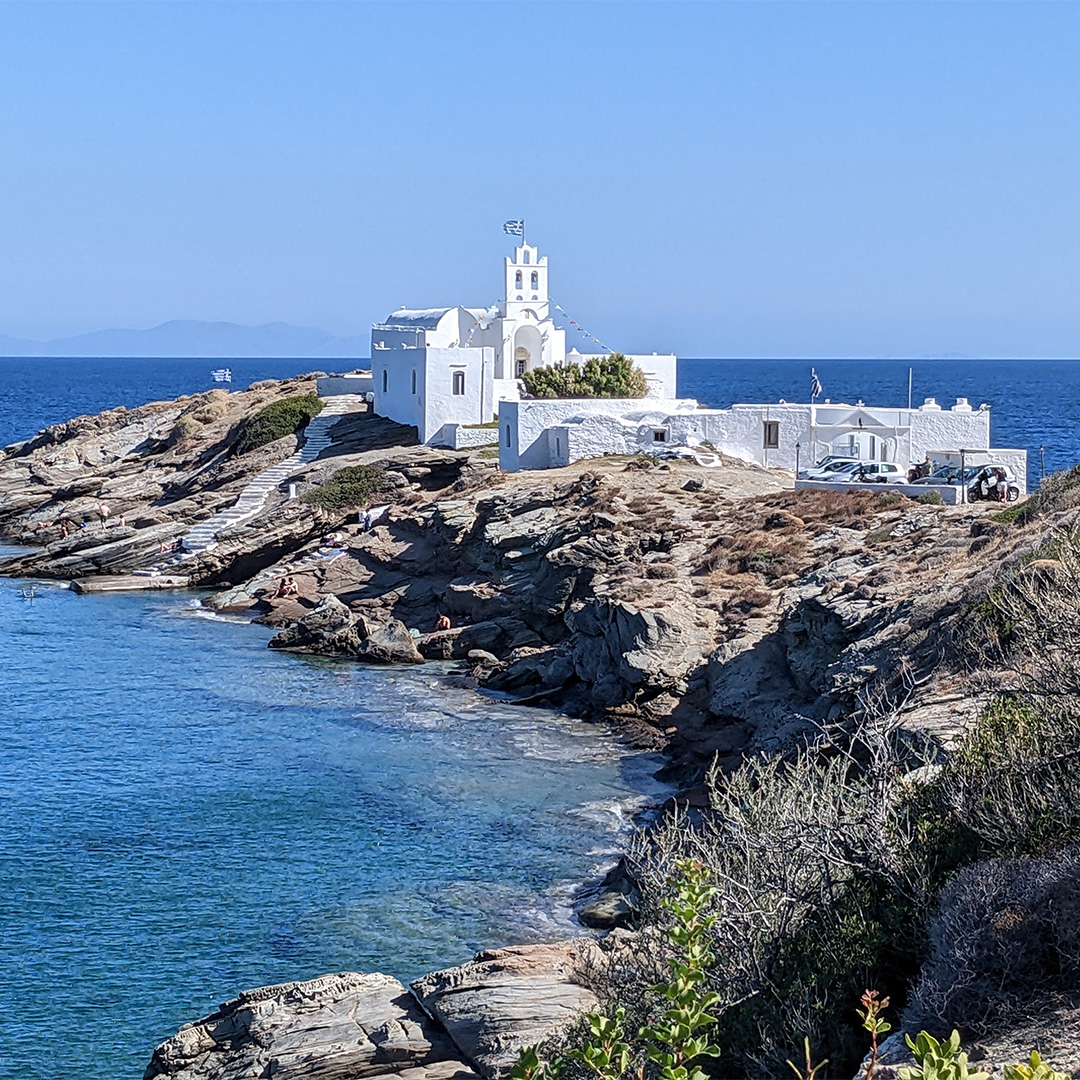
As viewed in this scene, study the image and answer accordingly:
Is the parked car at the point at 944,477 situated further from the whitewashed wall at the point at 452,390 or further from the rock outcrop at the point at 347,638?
the whitewashed wall at the point at 452,390

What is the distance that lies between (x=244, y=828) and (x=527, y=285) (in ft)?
143

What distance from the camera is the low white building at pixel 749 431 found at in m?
46.6

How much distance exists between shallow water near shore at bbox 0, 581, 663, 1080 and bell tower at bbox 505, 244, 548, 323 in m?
29.5

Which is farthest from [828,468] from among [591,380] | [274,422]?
[274,422]

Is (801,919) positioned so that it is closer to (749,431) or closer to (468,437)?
(749,431)

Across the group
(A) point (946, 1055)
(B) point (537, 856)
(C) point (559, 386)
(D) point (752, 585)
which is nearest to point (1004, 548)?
(D) point (752, 585)

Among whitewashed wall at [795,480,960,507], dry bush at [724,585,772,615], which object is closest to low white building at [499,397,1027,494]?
whitewashed wall at [795,480,960,507]

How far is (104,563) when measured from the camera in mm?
53656

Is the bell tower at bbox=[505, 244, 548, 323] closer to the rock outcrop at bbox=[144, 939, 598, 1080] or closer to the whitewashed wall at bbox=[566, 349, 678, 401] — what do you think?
the whitewashed wall at bbox=[566, 349, 678, 401]

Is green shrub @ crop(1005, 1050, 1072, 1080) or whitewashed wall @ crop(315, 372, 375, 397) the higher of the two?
whitewashed wall @ crop(315, 372, 375, 397)

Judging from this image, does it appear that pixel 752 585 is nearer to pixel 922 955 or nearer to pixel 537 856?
pixel 537 856

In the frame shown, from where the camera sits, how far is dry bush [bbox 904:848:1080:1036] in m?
9.80

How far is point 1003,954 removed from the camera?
10016 mm

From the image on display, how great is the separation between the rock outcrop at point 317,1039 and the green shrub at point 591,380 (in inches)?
1698
